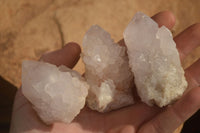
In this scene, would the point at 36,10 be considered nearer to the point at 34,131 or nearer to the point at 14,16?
the point at 14,16

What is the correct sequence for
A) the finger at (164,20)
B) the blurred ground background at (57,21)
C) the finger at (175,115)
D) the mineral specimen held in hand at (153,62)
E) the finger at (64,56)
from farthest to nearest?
the blurred ground background at (57,21), the finger at (164,20), the finger at (64,56), the mineral specimen held in hand at (153,62), the finger at (175,115)

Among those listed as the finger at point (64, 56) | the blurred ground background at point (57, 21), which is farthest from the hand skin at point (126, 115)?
the blurred ground background at point (57, 21)

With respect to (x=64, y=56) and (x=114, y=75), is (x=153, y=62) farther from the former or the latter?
(x=64, y=56)

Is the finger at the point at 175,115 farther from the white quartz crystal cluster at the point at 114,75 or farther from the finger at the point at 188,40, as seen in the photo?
the finger at the point at 188,40

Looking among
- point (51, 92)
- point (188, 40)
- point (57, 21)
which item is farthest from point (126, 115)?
point (57, 21)

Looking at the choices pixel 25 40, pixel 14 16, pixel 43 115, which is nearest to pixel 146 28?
pixel 43 115
